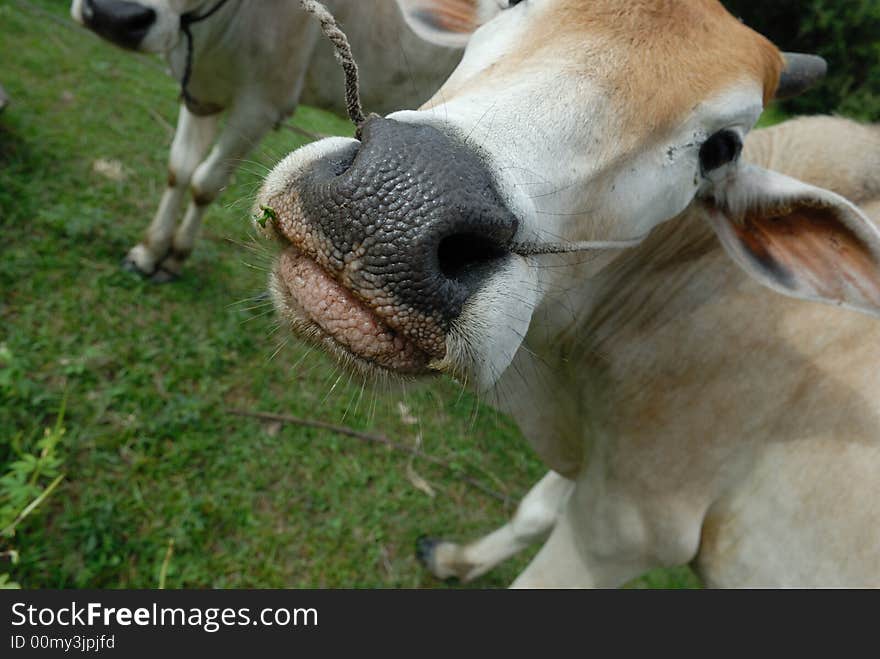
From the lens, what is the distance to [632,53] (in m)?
1.61

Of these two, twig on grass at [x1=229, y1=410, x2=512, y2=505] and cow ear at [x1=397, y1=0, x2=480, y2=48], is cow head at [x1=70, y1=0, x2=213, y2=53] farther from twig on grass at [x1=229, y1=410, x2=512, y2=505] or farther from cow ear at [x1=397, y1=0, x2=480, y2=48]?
twig on grass at [x1=229, y1=410, x2=512, y2=505]

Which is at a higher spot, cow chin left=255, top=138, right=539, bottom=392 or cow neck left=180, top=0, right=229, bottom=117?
cow chin left=255, top=138, right=539, bottom=392

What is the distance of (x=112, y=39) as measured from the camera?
9.11 feet

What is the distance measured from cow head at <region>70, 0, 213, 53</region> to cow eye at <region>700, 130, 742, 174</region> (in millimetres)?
2511

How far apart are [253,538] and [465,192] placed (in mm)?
2629

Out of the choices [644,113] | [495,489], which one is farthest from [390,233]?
[495,489]

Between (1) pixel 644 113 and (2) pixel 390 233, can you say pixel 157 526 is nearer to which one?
(2) pixel 390 233

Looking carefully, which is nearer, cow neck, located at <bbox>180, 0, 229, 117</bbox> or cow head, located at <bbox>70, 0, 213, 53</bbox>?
cow head, located at <bbox>70, 0, 213, 53</bbox>

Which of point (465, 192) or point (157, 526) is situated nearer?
point (465, 192)

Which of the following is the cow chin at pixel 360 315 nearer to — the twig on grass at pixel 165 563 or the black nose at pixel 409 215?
the black nose at pixel 409 215

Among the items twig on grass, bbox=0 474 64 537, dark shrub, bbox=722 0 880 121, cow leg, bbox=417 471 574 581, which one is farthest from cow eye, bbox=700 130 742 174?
dark shrub, bbox=722 0 880 121

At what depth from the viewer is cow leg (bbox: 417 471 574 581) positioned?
3270 millimetres

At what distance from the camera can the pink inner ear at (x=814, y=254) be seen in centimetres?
188

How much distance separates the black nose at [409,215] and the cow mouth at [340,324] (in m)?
0.06
